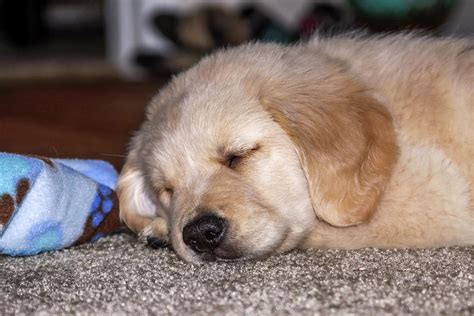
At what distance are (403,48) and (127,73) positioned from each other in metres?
4.07

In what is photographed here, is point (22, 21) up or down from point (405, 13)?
down

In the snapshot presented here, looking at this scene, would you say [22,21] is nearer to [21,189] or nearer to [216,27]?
[216,27]

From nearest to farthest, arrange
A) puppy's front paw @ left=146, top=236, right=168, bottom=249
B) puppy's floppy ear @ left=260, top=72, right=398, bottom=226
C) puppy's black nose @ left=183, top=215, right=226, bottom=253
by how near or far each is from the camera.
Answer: puppy's black nose @ left=183, top=215, right=226, bottom=253 → puppy's floppy ear @ left=260, top=72, right=398, bottom=226 → puppy's front paw @ left=146, top=236, right=168, bottom=249

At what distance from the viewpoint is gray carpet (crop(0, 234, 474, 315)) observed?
4.75 feet

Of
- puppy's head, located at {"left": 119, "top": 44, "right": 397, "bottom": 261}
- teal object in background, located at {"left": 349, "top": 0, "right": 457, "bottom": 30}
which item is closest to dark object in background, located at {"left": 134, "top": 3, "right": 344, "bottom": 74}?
teal object in background, located at {"left": 349, "top": 0, "right": 457, "bottom": 30}

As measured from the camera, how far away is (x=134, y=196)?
2221mm

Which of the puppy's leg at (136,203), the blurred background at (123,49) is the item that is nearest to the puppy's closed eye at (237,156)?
the puppy's leg at (136,203)

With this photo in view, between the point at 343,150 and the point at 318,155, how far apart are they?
0.06m

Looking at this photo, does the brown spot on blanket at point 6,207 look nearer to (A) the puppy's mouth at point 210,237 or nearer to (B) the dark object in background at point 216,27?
(A) the puppy's mouth at point 210,237

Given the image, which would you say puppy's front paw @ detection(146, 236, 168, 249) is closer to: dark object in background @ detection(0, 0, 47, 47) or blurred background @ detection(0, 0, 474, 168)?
blurred background @ detection(0, 0, 474, 168)

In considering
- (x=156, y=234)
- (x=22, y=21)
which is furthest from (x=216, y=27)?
(x=22, y=21)

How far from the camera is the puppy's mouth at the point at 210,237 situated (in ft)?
5.72

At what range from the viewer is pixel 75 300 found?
155 cm

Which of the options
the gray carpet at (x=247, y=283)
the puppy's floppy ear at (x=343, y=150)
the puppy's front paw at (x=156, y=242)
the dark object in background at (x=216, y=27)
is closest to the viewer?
→ the gray carpet at (x=247, y=283)
